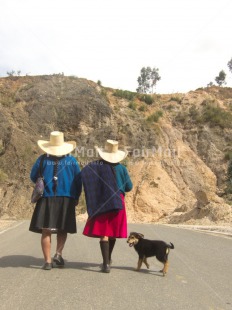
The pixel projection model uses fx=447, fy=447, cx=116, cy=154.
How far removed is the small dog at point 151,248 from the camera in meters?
6.51

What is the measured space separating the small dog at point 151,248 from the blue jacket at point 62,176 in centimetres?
119

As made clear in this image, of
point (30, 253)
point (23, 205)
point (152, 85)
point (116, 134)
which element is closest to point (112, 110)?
point (116, 134)

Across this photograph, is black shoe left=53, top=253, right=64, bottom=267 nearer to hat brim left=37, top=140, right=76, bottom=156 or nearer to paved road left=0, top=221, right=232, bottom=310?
paved road left=0, top=221, right=232, bottom=310

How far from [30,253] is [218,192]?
117 ft

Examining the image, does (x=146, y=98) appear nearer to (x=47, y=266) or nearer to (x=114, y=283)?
(x=47, y=266)

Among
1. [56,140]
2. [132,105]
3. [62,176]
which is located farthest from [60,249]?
[132,105]

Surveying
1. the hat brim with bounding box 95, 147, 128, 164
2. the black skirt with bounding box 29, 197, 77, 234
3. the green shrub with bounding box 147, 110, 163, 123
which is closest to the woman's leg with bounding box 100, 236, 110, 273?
the black skirt with bounding box 29, 197, 77, 234

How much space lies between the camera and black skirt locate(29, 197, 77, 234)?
6.84 m

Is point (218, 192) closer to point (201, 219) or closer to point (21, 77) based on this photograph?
point (201, 219)

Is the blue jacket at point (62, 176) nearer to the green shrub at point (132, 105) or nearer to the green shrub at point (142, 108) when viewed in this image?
the green shrub at point (132, 105)

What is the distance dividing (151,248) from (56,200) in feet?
5.35

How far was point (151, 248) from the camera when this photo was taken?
21.9 feet

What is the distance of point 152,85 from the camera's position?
80812 mm

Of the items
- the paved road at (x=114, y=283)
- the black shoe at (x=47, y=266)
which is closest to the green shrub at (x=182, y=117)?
the paved road at (x=114, y=283)
